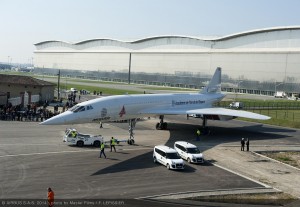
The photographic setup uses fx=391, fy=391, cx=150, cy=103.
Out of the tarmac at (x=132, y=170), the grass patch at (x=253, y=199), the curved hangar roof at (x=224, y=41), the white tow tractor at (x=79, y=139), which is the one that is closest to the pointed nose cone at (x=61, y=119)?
the tarmac at (x=132, y=170)

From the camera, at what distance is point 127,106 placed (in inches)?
1654

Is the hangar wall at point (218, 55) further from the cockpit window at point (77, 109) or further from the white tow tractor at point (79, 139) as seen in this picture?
the cockpit window at point (77, 109)

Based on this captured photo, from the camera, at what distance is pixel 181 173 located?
1179 inches

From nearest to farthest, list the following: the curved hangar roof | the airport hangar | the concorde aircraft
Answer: the concorde aircraft
the curved hangar roof
the airport hangar

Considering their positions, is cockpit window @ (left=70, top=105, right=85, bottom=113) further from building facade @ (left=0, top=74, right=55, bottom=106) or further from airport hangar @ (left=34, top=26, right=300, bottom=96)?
airport hangar @ (left=34, top=26, right=300, bottom=96)

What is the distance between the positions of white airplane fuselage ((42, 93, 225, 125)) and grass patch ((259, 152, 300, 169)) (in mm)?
14232

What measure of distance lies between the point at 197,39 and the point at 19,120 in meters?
102

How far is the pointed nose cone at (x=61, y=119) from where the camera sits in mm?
34219

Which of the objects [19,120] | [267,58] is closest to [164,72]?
[267,58]

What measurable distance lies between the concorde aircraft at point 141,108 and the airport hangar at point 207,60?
62922 millimetres

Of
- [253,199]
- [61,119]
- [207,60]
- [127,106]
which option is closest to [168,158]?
[253,199]

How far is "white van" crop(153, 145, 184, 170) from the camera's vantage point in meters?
30.6

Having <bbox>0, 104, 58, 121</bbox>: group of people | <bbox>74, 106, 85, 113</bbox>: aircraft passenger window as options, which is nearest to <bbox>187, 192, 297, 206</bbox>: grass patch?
<bbox>74, 106, 85, 113</bbox>: aircraft passenger window

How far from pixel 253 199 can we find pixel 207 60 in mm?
117360
